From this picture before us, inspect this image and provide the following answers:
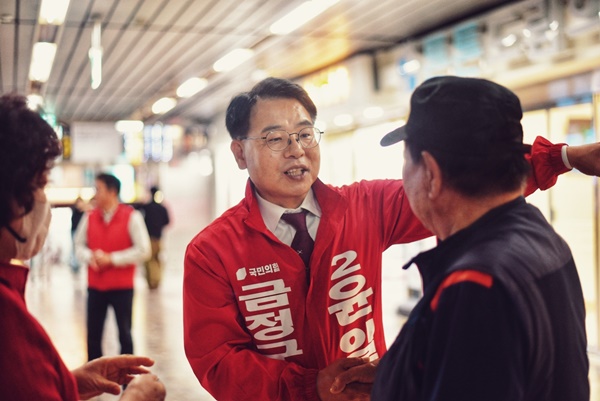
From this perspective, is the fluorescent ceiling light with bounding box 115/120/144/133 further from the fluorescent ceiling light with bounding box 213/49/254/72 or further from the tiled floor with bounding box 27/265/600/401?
the fluorescent ceiling light with bounding box 213/49/254/72

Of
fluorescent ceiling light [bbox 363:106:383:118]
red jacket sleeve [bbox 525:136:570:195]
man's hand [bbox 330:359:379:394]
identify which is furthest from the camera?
fluorescent ceiling light [bbox 363:106:383:118]

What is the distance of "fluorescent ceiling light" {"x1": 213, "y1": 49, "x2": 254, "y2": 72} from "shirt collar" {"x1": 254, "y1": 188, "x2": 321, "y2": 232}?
260 inches

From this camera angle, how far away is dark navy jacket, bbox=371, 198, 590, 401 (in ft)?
3.53

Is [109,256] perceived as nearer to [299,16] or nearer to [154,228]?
[299,16]

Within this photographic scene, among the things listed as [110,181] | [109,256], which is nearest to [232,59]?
[110,181]

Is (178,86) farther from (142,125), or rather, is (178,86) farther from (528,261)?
(528,261)

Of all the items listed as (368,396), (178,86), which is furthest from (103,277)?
(178,86)

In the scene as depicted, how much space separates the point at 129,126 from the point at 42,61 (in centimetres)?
681

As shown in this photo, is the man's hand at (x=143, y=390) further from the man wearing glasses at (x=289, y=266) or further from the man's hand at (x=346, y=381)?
the man's hand at (x=346, y=381)

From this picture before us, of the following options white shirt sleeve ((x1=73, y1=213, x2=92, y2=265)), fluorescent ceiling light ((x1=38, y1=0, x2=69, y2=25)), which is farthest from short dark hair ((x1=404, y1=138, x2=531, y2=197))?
fluorescent ceiling light ((x1=38, y1=0, x2=69, y2=25))

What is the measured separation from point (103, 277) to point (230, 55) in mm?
4376

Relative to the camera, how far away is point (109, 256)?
17.4 feet

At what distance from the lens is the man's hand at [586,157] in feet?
5.91

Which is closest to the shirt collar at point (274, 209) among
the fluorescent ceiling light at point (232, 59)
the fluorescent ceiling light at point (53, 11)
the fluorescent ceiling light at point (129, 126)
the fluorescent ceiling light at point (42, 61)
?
the fluorescent ceiling light at point (53, 11)
